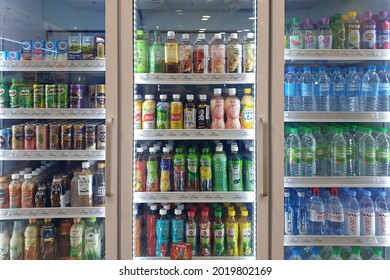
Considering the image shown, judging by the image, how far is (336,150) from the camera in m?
1.92

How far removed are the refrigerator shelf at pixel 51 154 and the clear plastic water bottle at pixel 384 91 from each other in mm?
1563

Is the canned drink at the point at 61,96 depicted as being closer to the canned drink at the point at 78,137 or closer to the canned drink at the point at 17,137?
the canned drink at the point at 78,137

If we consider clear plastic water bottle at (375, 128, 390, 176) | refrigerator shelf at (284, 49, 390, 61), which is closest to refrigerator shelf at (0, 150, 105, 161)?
refrigerator shelf at (284, 49, 390, 61)

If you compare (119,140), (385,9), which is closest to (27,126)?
(119,140)

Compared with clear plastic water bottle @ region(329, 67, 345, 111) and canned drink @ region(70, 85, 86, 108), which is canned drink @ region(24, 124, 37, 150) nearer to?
canned drink @ region(70, 85, 86, 108)

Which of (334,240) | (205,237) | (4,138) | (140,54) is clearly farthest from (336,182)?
(4,138)

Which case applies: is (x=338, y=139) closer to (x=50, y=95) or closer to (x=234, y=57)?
(x=234, y=57)

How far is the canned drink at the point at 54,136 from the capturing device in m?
1.88

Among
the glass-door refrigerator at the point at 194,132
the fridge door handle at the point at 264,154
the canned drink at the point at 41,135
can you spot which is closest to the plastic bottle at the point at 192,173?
the glass-door refrigerator at the point at 194,132

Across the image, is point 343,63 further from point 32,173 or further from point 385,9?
point 32,173

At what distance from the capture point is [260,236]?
1.74 m

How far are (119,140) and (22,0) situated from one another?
110 centimetres
